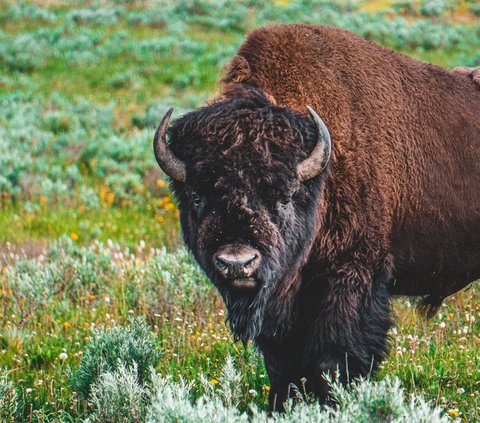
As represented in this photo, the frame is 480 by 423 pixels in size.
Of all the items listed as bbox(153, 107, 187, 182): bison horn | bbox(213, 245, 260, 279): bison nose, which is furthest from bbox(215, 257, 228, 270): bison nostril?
bbox(153, 107, 187, 182): bison horn

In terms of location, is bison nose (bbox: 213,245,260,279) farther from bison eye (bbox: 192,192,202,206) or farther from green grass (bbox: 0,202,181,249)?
green grass (bbox: 0,202,181,249)

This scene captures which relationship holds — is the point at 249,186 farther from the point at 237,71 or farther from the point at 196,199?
the point at 237,71

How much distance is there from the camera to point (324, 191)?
443 centimetres

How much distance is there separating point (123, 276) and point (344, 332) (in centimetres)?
292

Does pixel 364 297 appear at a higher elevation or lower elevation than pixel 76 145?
higher

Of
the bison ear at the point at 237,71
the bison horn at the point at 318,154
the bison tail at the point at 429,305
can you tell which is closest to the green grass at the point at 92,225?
the bison tail at the point at 429,305

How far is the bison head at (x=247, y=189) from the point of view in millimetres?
3861

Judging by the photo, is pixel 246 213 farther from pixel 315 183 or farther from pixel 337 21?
pixel 337 21

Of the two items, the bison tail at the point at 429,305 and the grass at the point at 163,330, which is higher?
the bison tail at the point at 429,305

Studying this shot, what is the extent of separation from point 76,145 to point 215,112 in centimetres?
976

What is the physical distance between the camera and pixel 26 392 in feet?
15.6

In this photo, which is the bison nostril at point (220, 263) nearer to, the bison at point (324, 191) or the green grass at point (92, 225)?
the bison at point (324, 191)

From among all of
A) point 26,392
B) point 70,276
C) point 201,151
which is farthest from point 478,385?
point 70,276

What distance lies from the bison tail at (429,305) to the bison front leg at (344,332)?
1112 millimetres
